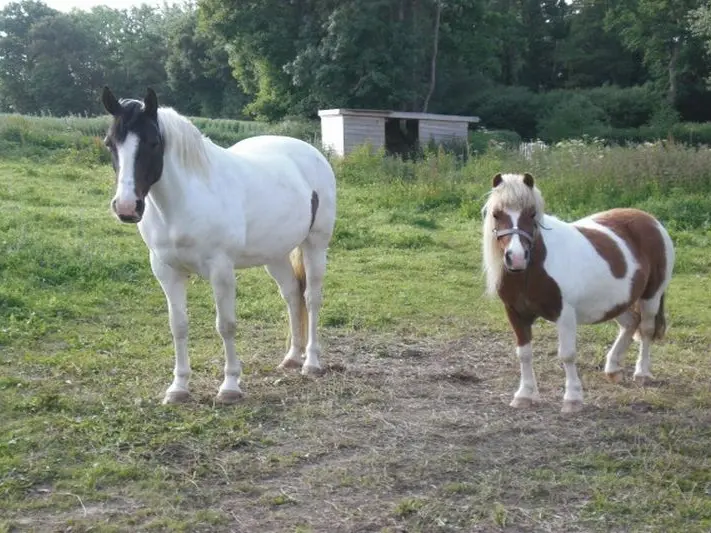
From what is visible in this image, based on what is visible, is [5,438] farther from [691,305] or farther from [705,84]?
[705,84]

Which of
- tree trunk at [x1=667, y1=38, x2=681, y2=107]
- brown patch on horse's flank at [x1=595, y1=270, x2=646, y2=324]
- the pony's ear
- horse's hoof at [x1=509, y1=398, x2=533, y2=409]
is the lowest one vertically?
horse's hoof at [x1=509, y1=398, x2=533, y2=409]

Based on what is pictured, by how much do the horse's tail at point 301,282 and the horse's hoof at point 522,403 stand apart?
190cm

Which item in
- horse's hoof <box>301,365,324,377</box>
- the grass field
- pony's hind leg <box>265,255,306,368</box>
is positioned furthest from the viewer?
pony's hind leg <box>265,255,306,368</box>

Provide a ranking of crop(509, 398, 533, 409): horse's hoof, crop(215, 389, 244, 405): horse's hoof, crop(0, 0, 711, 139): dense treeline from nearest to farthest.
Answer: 1. crop(509, 398, 533, 409): horse's hoof
2. crop(215, 389, 244, 405): horse's hoof
3. crop(0, 0, 711, 139): dense treeline

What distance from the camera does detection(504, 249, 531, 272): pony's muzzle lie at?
4699 mm

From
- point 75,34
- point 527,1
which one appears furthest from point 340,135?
point 75,34

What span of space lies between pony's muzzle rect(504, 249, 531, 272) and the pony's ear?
226 centimetres

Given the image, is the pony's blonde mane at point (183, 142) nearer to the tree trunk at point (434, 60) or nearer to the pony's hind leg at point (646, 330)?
the pony's hind leg at point (646, 330)

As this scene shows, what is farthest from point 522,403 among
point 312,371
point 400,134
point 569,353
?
point 400,134

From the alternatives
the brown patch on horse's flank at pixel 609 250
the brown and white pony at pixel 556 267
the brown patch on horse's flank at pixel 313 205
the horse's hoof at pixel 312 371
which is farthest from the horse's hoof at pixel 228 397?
the brown patch on horse's flank at pixel 609 250

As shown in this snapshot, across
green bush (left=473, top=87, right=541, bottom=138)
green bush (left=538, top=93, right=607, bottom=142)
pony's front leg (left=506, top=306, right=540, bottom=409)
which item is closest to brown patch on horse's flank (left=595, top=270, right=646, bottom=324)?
pony's front leg (left=506, top=306, right=540, bottom=409)

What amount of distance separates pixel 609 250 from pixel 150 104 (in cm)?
307

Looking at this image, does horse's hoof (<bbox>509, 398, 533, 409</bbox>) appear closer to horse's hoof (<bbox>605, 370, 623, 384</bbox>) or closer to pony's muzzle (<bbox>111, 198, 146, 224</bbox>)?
horse's hoof (<bbox>605, 370, 623, 384</bbox>)

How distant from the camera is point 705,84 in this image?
41.7 meters
